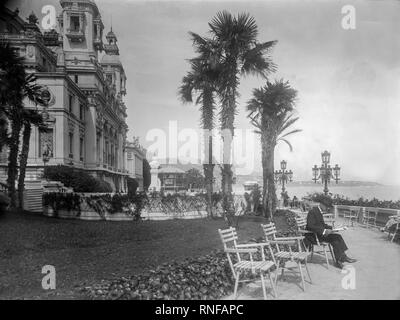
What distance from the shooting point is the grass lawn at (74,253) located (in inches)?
208

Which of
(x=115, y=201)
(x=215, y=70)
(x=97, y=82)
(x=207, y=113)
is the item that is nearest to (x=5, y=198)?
(x=115, y=201)

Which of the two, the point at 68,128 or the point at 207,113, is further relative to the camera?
the point at 68,128

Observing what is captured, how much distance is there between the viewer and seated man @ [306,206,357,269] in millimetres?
6914

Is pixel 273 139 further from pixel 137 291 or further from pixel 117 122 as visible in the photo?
pixel 117 122

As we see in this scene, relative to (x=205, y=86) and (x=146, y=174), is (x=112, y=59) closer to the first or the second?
(x=205, y=86)

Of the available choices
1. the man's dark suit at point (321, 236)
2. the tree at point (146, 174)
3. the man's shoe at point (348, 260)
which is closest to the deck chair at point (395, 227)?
the man's shoe at point (348, 260)

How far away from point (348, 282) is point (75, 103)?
1287 inches

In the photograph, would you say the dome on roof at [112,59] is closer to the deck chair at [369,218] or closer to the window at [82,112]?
the window at [82,112]

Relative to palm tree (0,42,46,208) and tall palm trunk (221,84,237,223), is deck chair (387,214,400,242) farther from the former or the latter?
palm tree (0,42,46,208)

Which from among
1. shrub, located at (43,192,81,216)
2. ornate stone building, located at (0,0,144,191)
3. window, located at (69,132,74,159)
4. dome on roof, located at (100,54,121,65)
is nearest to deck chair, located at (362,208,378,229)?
dome on roof, located at (100,54,121,65)

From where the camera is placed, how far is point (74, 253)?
782 cm

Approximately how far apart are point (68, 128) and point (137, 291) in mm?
28294

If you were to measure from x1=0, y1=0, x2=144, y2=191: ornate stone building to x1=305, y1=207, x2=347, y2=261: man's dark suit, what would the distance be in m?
14.9

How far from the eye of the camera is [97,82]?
128ft
